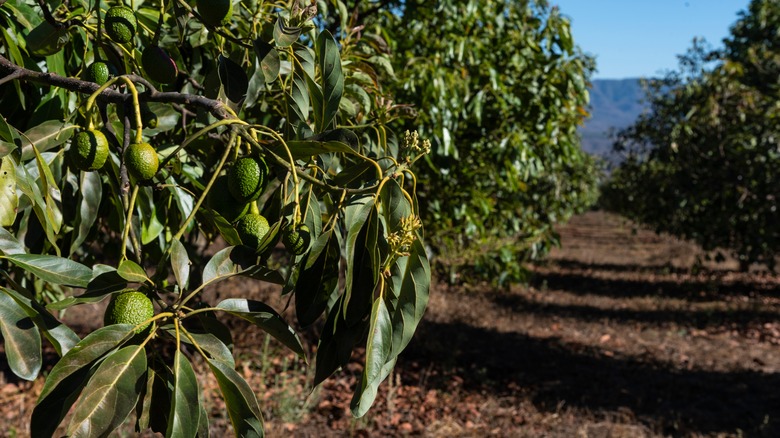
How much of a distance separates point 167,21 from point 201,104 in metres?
0.75

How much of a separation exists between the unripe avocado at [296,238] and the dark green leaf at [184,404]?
183 mm

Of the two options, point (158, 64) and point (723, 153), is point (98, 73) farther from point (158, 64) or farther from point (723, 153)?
point (723, 153)

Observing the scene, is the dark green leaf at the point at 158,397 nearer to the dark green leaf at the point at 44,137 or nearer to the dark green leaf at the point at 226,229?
the dark green leaf at the point at 226,229

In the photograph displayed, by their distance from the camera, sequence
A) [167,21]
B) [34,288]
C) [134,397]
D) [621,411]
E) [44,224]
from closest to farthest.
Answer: [134,397], [44,224], [167,21], [34,288], [621,411]

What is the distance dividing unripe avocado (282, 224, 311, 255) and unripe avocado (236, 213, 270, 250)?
0.13 ft

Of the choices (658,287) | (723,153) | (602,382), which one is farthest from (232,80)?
(658,287)

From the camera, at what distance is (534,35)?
5219mm

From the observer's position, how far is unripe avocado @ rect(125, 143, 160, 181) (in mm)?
753

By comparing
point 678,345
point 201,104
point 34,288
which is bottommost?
point 678,345

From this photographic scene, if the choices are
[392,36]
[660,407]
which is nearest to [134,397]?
[392,36]

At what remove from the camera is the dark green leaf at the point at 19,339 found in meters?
0.75

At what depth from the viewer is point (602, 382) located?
20.0 ft

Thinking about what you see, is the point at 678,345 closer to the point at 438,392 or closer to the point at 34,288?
the point at 438,392

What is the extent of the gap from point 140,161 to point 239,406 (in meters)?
0.30
